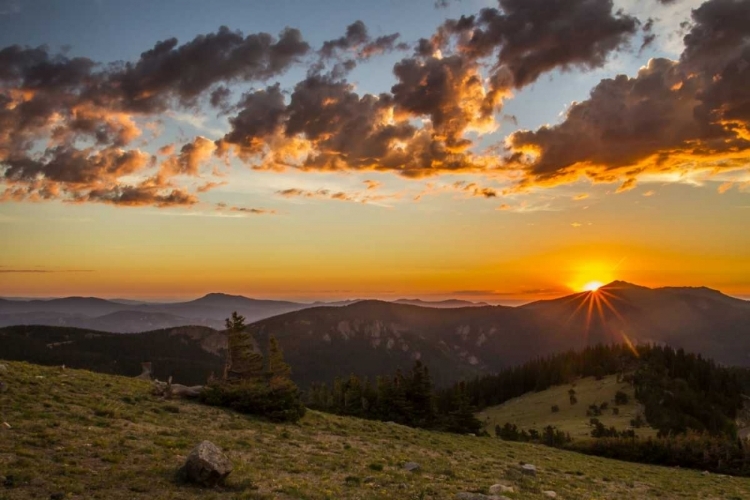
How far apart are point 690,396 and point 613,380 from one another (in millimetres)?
23897

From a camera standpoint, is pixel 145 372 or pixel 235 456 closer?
pixel 235 456

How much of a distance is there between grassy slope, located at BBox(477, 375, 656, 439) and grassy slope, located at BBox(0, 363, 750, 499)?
7715 centimetres

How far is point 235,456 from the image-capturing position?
75.7 ft

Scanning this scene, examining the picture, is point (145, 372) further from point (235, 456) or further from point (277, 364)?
point (235, 456)

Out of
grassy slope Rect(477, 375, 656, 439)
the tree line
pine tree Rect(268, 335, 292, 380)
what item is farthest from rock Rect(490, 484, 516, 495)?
grassy slope Rect(477, 375, 656, 439)

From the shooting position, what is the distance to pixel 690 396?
450ft

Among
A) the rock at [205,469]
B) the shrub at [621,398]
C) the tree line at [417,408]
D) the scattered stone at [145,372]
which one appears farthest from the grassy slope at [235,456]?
the shrub at [621,398]

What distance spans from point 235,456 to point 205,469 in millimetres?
6405

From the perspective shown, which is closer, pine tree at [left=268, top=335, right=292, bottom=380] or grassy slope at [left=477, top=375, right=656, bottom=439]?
pine tree at [left=268, top=335, right=292, bottom=380]

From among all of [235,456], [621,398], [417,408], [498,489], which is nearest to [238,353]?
[417,408]

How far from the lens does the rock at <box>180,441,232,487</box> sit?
56.1ft

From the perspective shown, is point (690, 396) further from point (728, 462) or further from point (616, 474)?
point (616, 474)

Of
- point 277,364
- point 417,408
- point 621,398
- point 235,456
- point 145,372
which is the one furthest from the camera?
point 621,398

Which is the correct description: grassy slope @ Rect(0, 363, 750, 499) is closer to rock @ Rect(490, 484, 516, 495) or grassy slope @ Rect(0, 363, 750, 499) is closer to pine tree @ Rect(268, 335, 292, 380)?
rock @ Rect(490, 484, 516, 495)
